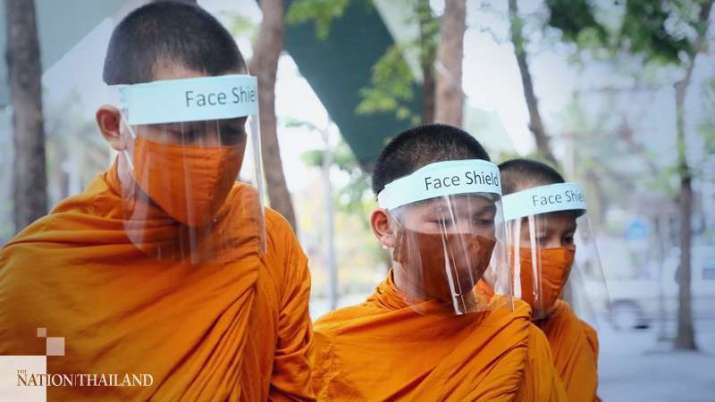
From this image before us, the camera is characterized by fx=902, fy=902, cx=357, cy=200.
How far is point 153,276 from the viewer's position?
1864 mm

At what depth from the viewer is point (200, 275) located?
6.09 ft

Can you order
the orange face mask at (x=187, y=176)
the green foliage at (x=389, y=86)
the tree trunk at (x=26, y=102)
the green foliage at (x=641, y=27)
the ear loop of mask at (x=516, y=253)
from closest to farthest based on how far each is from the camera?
the orange face mask at (x=187, y=176), the ear loop of mask at (x=516, y=253), the tree trunk at (x=26, y=102), the green foliage at (x=641, y=27), the green foliage at (x=389, y=86)

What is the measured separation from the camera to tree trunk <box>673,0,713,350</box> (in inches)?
125

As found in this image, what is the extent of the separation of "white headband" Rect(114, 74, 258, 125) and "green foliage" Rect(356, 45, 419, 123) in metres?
1.67

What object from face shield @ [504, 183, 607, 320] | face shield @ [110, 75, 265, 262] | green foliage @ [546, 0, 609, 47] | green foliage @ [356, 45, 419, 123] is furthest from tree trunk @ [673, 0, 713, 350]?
face shield @ [110, 75, 265, 262]

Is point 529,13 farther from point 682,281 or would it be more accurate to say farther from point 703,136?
point 682,281

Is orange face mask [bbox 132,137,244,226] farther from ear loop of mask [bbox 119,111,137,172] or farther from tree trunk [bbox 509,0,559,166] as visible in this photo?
tree trunk [bbox 509,0,559,166]

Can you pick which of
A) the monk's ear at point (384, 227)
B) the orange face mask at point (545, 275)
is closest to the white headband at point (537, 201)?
the orange face mask at point (545, 275)

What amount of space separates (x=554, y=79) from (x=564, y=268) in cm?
91

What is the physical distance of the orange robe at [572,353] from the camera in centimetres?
265

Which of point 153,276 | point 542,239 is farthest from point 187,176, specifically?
point 542,239

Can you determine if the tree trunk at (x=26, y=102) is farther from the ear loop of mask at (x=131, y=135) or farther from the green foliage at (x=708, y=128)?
the green foliage at (x=708, y=128)

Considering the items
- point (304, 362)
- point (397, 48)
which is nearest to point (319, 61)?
point (397, 48)

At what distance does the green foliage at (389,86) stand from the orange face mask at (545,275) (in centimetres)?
106
